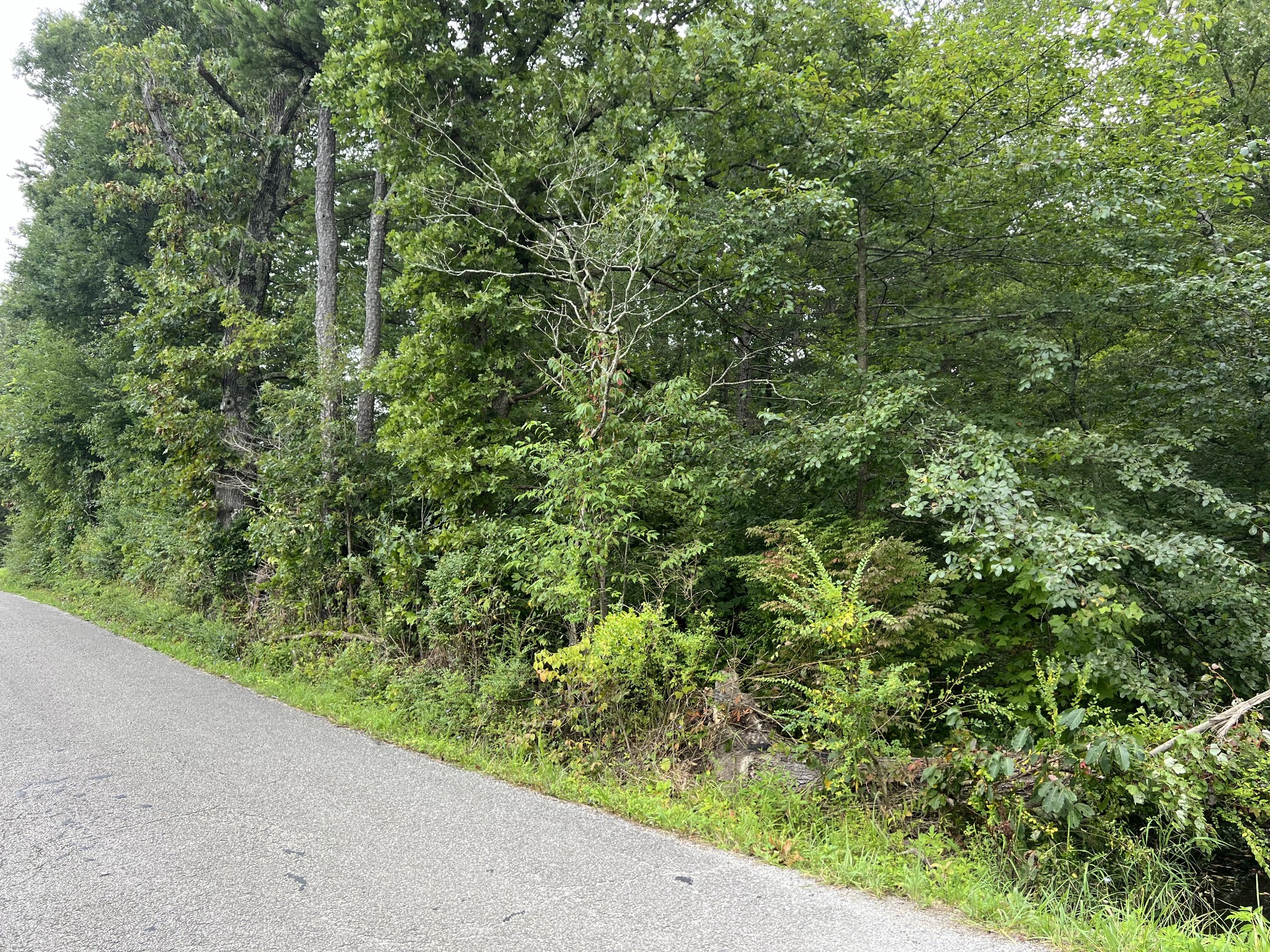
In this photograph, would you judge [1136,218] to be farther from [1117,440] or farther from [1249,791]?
[1249,791]

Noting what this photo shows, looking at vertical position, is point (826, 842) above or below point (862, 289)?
below

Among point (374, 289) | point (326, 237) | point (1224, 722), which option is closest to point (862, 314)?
point (1224, 722)

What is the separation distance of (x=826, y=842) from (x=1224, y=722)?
2.49 meters

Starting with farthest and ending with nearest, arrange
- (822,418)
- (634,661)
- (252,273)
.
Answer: (252,273)
(822,418)
(634,661)

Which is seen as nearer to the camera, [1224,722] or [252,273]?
[1224,722]

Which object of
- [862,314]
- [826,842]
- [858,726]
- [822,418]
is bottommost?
[826,842]

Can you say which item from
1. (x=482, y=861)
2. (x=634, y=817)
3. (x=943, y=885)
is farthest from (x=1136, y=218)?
(x=482, y=861)

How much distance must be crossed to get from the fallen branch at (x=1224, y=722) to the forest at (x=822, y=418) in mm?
42

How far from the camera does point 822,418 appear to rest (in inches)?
261

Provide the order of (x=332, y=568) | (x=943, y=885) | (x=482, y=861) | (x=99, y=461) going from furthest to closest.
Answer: (x=99, y=461) < (x=332, y=568) < (x=482, y=861) < (x=943, y=885)

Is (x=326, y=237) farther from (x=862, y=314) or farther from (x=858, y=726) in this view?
(x=858, y=726)

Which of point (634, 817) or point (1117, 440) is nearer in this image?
point (634, 817)

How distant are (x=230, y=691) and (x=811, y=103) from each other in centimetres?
868

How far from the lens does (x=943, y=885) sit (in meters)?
3.37
